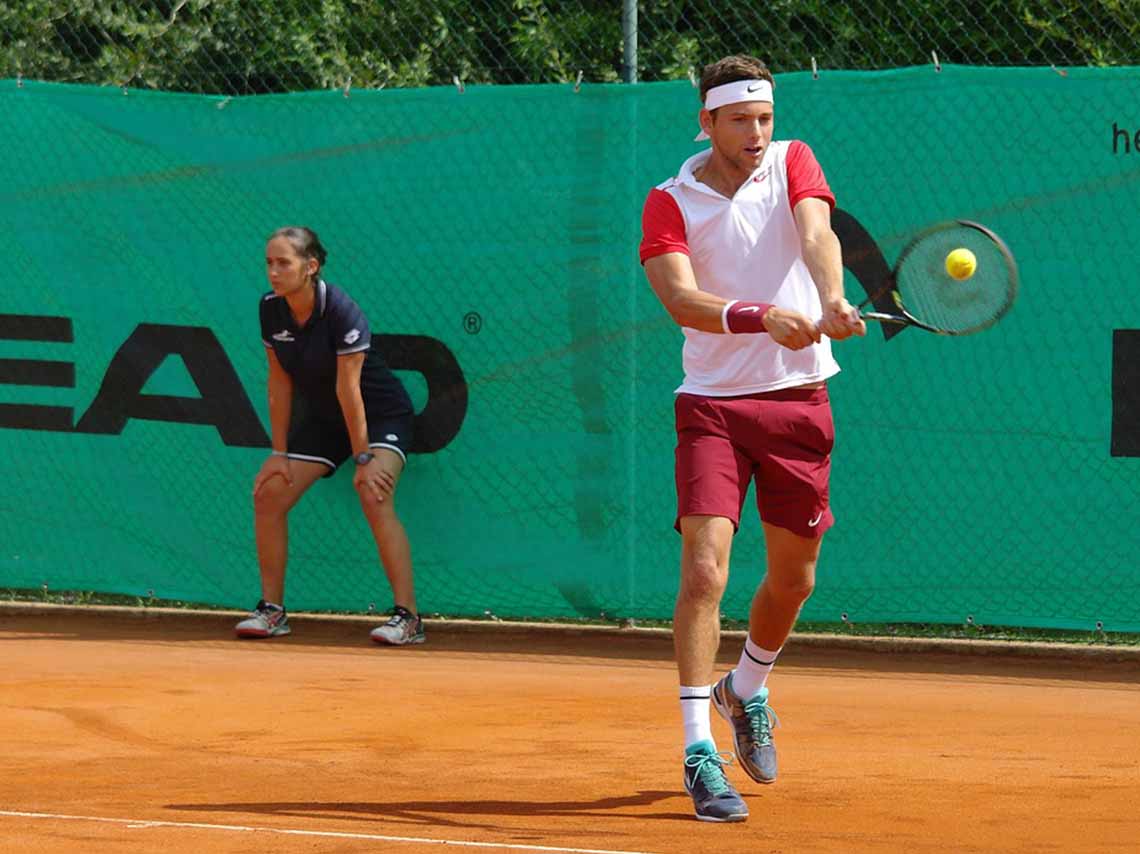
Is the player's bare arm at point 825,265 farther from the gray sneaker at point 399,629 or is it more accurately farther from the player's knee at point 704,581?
the gray sneaker at point 399,629

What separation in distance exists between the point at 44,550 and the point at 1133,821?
5230mm

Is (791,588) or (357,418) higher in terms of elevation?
(357,418)

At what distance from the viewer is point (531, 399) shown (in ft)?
25.6

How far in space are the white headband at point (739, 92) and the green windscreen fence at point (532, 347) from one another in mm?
2491

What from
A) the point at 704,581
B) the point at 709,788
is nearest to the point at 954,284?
the point at 704,581

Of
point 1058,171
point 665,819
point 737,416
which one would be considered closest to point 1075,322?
point 1058,171

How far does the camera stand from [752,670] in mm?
5227

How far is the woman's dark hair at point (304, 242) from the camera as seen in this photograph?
25.1 feet

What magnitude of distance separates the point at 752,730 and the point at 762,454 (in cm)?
73

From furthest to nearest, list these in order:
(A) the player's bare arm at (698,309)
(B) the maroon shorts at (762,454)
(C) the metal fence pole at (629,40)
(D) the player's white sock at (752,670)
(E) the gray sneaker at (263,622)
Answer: (E) the gray sneaker at (263,622), (C) the metal fence pole at (629,40), (D) the player's white sock at (752,670), (B) the maroon shorts at (762,454), (A) the player's bare arm at (698,309)

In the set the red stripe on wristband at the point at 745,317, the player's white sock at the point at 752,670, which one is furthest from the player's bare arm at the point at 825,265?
the player's white sock at the point at 752,670

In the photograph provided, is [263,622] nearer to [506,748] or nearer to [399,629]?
[399,629]

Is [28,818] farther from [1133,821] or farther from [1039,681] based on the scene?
[1039,681]

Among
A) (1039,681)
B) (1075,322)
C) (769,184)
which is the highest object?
(769,184)
